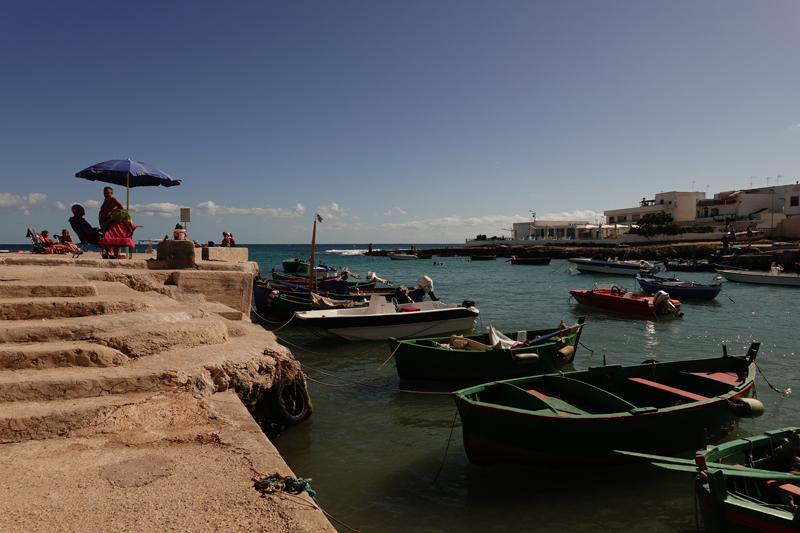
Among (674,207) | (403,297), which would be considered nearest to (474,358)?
(403,297)

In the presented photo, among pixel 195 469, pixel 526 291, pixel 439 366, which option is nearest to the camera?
pixel 195 469

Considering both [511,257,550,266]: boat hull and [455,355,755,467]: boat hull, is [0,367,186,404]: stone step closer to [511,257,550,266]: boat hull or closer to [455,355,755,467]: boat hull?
[455,355,755,467]: boat hull

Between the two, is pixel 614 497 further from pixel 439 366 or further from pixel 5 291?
pixel 5 291

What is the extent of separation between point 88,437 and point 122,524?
1460 mm

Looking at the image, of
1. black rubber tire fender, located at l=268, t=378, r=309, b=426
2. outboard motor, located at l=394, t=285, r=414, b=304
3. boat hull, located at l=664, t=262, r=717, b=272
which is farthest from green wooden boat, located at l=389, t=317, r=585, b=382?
boat hull, located at l=664, t=262, r=717, b=272

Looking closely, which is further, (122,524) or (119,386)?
(119,386)

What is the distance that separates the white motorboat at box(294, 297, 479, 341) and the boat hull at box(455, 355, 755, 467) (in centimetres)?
716

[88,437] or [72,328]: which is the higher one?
[72,328]

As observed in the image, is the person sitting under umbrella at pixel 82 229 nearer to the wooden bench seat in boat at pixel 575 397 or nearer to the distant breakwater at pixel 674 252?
the wooden bench seat in boat at pixel 575 397

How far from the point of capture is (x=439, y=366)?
9.59m

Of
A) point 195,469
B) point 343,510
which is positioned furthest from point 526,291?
point 195,469

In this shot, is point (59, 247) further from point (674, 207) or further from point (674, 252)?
point (674, 207)

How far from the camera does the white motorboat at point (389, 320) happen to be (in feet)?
43.3

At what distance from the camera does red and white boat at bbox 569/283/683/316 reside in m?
18.0
